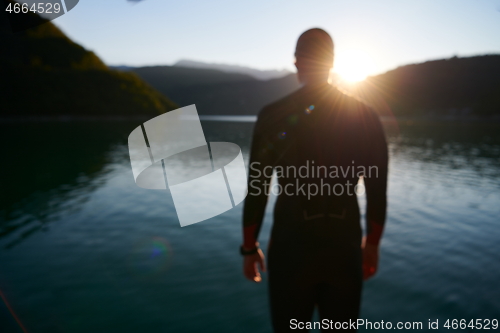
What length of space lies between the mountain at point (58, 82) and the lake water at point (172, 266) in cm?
9289

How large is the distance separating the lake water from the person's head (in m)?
2.93

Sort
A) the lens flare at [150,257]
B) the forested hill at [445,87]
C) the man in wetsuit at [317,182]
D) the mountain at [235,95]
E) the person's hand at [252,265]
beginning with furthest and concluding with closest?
the mountain at [235,95] → the forested hill at [445,87] → the lens flare at [150,257] → the person's hand at [252,265] → the man in wetsuit at [317,182]

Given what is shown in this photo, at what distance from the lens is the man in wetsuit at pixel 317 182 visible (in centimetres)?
150

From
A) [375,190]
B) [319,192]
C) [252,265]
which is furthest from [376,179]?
[252,265]

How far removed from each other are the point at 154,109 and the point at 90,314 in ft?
382

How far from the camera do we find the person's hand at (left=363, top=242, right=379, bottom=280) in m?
1.68

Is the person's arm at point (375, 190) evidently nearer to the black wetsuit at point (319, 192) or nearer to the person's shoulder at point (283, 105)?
the black wetsuit at point (319, 192)

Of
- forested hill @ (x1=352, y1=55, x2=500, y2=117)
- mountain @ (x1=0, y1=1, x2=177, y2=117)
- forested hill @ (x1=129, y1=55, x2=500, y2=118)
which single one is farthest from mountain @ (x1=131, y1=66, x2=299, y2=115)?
forested hill @ (x1=352, y1=55, x2=500, y2=117)

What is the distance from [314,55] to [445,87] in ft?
445

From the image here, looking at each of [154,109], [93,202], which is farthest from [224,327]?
[154,109]

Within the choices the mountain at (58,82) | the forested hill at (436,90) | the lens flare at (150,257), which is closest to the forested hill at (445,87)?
the forested hill at (436,90)

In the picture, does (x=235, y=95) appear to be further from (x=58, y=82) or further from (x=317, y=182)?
(x=317, y=182)

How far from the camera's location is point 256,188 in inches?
65.0

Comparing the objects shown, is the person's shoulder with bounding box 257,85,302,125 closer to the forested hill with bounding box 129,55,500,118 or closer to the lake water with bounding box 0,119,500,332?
the lake water with bounding box 0,119,500,332
